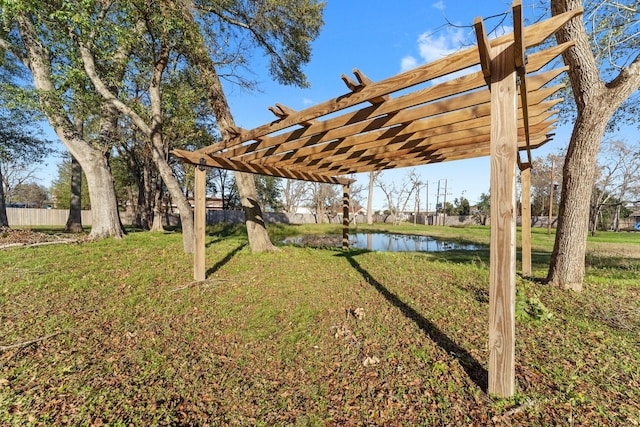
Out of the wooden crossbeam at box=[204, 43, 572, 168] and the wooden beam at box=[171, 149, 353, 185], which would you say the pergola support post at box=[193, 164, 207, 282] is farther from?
the wooden crossbeam at box=[204, 43, 572, 168]

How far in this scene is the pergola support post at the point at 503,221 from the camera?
1882 millimetres

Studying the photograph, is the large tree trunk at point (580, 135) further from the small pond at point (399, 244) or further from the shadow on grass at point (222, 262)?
the small pond at point (399, 244)

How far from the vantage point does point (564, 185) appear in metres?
4.04

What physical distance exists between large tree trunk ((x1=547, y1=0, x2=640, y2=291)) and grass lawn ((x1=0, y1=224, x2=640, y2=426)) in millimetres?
532

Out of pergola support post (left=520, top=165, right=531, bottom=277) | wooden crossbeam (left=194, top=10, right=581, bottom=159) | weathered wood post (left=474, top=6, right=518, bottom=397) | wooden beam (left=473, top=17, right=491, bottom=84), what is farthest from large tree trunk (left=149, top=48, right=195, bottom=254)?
pergola support post (left=520, top=165, right=531, bottom=277)

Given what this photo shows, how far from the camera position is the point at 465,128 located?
3.54 meters

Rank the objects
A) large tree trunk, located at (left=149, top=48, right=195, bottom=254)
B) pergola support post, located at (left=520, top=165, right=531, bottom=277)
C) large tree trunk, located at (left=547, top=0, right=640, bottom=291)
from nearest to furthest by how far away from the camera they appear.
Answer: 1. large tree trunk, located at (left=547, top=0, right=640, bottom=291)
2. pergola support post, located at (left=520, top=165, right=531, bottom=277)
3. large tree trunk, located at (left=149, top=48, right=195, bottom=254)

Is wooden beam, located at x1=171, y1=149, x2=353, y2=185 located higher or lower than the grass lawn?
higher

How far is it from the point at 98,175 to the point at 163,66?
356 cm

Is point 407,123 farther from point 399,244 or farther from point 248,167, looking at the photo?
point 399,244

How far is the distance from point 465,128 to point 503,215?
6.82 feet

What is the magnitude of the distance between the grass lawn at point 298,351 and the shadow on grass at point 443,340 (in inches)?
0.6

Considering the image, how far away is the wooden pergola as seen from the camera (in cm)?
189

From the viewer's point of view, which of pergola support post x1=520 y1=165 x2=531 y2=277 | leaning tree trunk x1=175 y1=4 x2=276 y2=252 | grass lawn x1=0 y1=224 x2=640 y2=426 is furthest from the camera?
leaning tree trunk x1=175 y1=4 x2=276 y2=252
